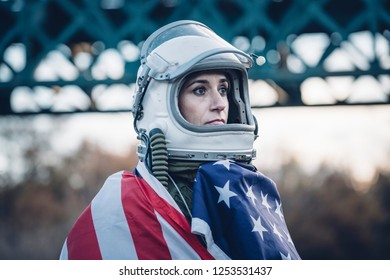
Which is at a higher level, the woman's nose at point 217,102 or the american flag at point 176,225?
the woman's nose at point 217,102

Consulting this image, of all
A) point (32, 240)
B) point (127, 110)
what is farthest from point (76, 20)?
point (32, 240)

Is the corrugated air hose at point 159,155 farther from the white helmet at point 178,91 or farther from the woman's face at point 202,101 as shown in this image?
the woman's face at point 202,101

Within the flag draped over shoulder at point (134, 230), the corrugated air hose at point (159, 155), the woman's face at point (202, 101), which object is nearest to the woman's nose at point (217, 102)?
the woman's face at point (202, 101)

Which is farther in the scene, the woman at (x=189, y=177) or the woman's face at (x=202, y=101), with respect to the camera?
the woman's face at (x=202, y=101)

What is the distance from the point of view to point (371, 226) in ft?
110

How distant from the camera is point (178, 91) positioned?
154 inches

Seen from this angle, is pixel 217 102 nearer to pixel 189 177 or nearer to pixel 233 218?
pixel 189 177

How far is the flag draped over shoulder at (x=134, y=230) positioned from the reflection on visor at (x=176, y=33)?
0.80 m

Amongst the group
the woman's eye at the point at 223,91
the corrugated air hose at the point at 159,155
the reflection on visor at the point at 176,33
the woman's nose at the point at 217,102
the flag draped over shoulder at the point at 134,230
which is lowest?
the flag draped over shoulder at the point at 134,230

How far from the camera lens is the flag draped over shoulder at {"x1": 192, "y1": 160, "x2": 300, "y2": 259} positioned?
11.5 feet

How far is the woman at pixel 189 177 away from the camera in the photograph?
138 inches

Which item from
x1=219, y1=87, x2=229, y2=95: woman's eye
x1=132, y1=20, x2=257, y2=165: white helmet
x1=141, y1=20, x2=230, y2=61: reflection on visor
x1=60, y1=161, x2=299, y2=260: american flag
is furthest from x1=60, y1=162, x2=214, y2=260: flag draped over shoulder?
x1=141, y1=20, x2=230, y2=61: reflection on visor

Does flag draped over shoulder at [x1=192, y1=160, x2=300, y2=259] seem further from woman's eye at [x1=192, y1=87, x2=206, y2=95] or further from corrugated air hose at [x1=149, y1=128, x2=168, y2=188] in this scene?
woman's eye at [x1=192, y1=87, x2=206, y2=95]

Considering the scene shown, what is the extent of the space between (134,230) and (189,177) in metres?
0.44
